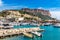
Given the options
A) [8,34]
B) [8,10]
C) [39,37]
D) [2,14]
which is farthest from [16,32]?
[8,10]

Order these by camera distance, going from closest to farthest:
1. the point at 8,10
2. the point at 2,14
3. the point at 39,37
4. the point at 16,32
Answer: the point at 39,37
the point at 16,32
the point at 2,14
the point at 8,10

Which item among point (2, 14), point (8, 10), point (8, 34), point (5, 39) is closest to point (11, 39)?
point (5, 39)

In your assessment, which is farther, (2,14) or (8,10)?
(8,10)

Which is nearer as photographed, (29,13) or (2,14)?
(2,14)

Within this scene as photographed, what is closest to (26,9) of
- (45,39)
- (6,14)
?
(6,14)

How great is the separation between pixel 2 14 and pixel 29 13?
496cm

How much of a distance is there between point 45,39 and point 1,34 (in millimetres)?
2047

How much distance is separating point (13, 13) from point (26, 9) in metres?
1.95

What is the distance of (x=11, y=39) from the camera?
984 centimetres

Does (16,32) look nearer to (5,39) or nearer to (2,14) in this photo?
(5,39)

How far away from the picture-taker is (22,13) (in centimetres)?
3222

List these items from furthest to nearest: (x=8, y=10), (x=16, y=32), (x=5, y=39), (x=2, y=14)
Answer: (x=8, y=10) < (x=2, y=14) < (x=16, y=32) < (x=5, y=39)

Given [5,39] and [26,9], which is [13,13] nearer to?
[26,9]

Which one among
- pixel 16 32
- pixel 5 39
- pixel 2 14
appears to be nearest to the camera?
pixel 5 39
